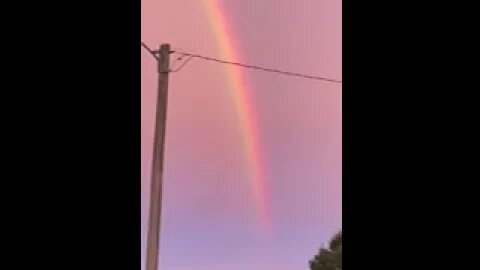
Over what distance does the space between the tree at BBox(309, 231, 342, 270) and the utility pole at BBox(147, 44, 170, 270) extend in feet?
22.8

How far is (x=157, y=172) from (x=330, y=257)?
23.8 feet

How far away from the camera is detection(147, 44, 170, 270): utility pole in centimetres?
540

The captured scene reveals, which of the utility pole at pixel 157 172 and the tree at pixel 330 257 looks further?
the tree at pixel 330 257

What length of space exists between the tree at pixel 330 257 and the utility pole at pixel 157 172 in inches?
274

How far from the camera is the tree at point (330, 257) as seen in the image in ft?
39.4

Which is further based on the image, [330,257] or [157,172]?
[330,257]

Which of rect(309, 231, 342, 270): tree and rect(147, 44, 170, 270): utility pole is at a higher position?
rect(147, 44, 170, 270): utility pole

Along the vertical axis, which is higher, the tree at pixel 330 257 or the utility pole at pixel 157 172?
the utility pole at pixel 157 172

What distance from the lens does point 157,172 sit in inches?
216

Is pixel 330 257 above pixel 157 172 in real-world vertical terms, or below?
below
